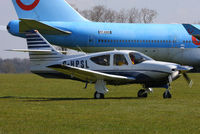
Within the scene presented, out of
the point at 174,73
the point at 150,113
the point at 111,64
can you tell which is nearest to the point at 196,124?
the point at 150,113

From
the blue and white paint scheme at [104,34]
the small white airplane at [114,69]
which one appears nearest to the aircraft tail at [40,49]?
the small white airplane at [114,69]

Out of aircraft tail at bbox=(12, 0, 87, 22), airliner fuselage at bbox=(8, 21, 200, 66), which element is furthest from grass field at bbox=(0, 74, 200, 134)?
aircraft tail at bbox=(12, 0, 87, 22)

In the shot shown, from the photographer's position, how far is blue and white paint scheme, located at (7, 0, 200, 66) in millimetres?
39031

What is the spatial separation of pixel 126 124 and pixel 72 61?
32.0 ft

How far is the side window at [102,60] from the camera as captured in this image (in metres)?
20.5

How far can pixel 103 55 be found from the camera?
20.6m

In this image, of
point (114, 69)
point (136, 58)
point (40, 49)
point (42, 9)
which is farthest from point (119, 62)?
point (42, 9)

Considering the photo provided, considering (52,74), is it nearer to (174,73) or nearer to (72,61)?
(72,61)

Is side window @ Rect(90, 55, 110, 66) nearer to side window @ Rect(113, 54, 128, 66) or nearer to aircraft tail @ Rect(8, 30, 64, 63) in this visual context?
side window @ Rect(113, 54, 128, 66)

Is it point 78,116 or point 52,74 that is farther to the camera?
Answer: point 52,74

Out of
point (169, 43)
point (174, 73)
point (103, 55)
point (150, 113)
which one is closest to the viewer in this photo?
point (150, 113)

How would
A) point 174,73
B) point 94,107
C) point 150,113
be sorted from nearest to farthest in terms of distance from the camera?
point 150,113 < point 94,107 < point 174,73

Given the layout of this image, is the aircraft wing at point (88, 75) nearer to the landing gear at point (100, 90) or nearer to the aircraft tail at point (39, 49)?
the landing gear at point (100, 90)

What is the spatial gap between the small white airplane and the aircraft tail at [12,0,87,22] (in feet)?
59.6
